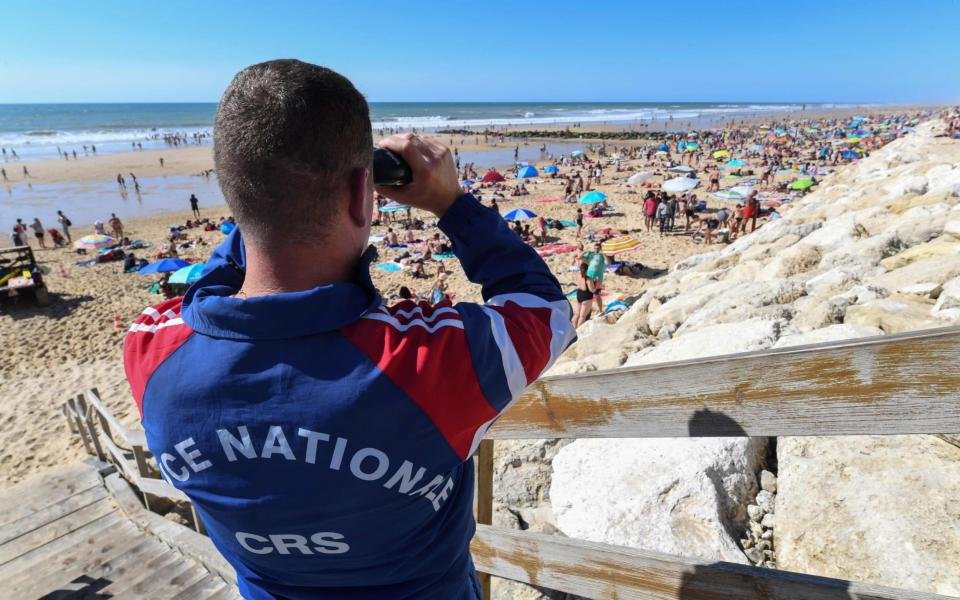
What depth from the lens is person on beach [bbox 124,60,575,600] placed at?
0.90 meters

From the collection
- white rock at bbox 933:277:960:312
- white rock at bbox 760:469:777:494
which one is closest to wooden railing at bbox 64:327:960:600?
white rock at bbox 760:469:777:494

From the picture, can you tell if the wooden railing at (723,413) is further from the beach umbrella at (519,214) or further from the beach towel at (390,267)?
the beach umbrella at (519,214)

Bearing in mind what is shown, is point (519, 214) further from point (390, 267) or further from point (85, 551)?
point (85, 551)

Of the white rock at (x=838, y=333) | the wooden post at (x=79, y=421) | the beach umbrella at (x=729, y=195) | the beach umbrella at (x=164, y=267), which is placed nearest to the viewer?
the white rock at (x=838, y=333)

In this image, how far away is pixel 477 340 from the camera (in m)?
0.97

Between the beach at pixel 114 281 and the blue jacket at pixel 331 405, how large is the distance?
852 cm

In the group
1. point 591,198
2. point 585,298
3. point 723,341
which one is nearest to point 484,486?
point 723,341

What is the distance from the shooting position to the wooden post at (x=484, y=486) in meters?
2.20

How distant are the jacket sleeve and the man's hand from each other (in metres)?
0.10

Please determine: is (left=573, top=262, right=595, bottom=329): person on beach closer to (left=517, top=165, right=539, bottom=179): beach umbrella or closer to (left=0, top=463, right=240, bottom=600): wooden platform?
(left=0, top=463, right=240, bottom=600): wooden platform

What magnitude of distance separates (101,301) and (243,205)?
53.4 feet

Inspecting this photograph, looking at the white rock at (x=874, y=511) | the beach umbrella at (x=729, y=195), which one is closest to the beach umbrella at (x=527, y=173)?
the beach umbrella at (x=729, y=195)

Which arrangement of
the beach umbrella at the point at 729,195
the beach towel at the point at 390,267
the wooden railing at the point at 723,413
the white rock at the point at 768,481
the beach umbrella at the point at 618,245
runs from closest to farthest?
the wooden railing at the point at 723,413 < the white rock at the point at 768,481 < the beach umbrella at the point at 618,245 < the beach towel at the point at 390,267 < the beach umbrella at the point at 729,195

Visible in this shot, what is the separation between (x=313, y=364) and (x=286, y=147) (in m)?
0.38
